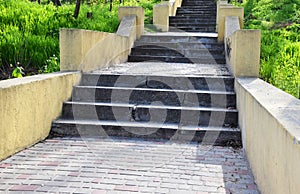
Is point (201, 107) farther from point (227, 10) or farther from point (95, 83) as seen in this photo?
point (227, 10)

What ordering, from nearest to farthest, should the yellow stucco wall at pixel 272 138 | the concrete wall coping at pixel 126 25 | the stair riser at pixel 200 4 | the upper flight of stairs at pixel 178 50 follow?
1. the yellow stucco wall at pixel 272 138
2. the upper flight of stairs at pixel 178 50
3. the concrete wall coping at pixel 126 25
4. the stair riser at pixel 200 4

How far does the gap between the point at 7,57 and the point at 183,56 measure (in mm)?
3716

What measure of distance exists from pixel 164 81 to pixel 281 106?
271cm

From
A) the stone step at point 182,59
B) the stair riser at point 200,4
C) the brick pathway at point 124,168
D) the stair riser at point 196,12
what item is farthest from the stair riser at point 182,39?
the stair riser at point 200,4

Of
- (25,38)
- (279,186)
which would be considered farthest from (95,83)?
(279,186)

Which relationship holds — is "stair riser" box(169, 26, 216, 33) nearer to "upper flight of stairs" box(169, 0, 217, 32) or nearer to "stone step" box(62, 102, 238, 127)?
"upper flight of stairs" box(169, 0, 217, 32)

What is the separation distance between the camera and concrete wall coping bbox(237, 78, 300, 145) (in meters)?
1.96

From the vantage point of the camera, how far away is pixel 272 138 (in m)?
2.33

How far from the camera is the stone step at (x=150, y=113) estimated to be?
4.43 metres

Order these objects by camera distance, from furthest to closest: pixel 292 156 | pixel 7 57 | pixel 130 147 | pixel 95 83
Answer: pixel 7 57
pixel 95 83
pixel 130 147
pixel 292 156

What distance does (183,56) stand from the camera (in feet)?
24.4

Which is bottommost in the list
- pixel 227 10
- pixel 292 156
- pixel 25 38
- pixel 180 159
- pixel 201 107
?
pixel 180 159

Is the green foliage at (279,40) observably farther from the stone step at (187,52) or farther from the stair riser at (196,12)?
the stair riser at (196,12)

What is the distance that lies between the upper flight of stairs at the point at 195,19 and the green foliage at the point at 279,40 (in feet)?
4.25
